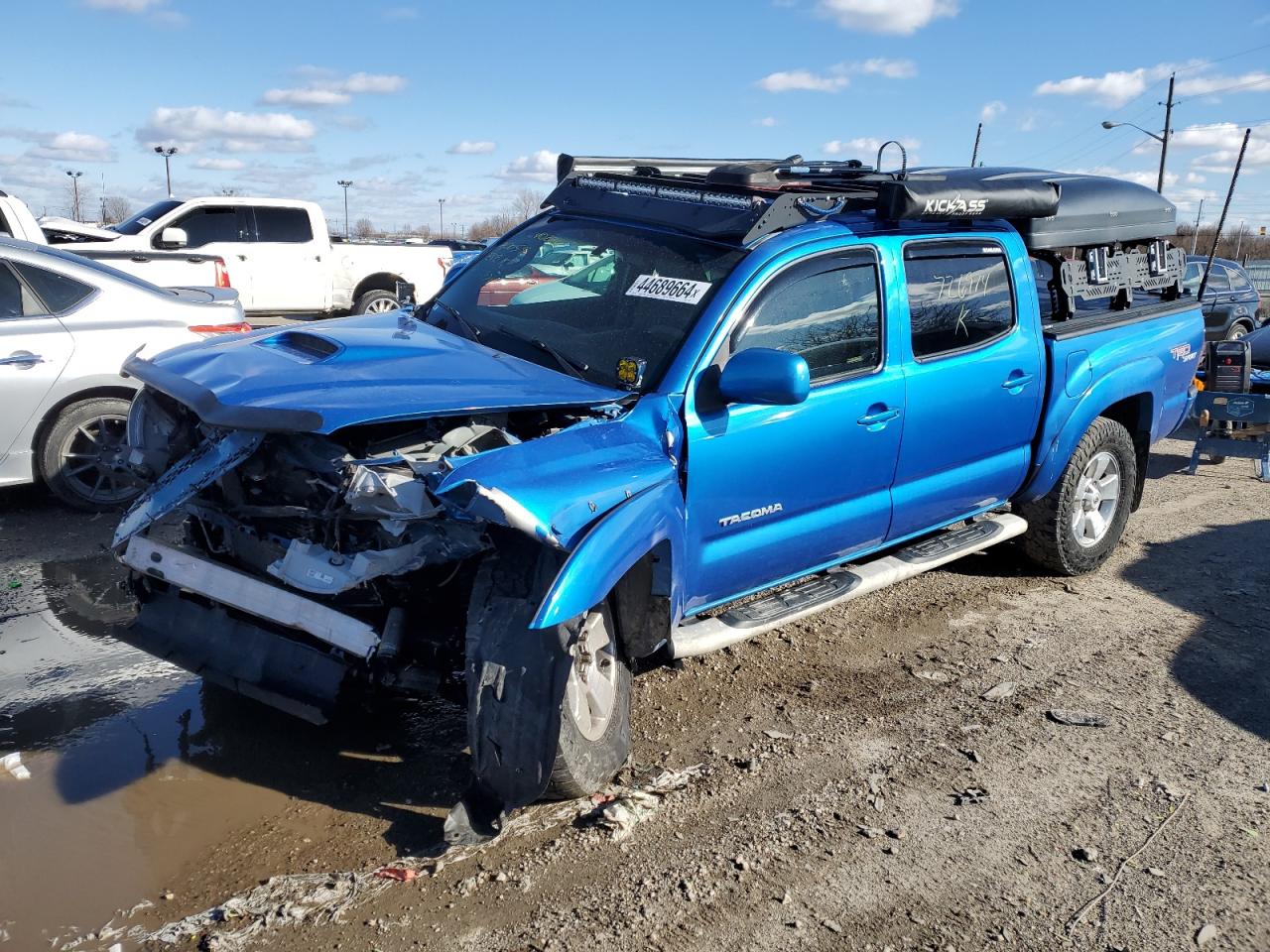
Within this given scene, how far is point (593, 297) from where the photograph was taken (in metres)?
4.32

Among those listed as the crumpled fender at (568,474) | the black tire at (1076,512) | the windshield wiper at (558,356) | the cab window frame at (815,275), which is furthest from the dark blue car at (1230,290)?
the crumpled fender at (568,474)

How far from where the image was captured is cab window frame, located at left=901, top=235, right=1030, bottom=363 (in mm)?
4586

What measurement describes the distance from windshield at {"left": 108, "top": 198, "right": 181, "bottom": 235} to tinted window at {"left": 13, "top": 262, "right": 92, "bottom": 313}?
7699 millimetres

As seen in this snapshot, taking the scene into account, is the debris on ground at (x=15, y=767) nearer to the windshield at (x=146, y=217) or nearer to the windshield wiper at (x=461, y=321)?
the windshield wiper at (x=461, y=321)

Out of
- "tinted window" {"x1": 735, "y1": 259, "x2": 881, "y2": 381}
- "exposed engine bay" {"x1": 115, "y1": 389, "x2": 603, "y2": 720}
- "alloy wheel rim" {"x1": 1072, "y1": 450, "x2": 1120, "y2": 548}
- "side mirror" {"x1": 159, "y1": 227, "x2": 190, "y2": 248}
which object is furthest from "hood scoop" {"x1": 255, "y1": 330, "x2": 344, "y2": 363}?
"side mirror" {"x1": 159, "y1": 227, "x2": 190, "y2": 248}

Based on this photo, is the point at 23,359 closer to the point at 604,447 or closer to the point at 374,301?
the point at 604,447

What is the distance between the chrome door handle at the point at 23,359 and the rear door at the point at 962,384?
5.13m

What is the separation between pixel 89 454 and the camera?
643 centimetres

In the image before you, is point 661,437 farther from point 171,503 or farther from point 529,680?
point 171,503

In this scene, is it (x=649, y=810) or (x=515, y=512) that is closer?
(x=515, y=512)

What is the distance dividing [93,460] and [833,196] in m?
4.82

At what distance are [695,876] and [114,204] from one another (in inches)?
2951

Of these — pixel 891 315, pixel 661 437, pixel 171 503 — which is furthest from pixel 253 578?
pixel 891 315

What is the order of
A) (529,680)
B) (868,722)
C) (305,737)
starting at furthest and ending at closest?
(868,722) < (305,737) < (529,680)
